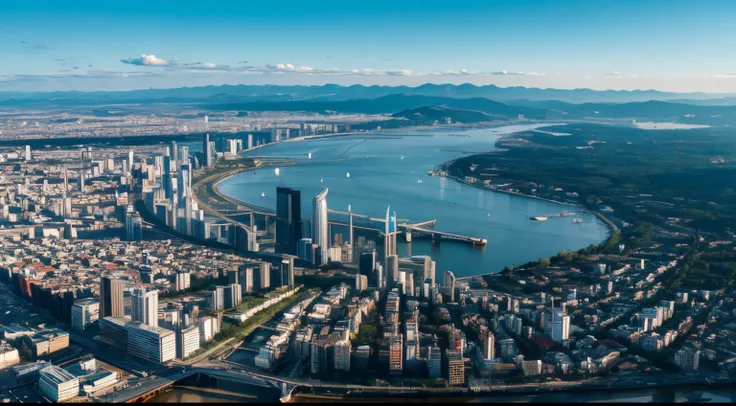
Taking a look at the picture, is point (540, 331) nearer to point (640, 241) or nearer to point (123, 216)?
point (640, 241)

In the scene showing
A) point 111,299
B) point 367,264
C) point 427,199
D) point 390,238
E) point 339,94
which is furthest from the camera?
point 339,94

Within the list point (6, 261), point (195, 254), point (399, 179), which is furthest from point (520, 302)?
point (399, 179)

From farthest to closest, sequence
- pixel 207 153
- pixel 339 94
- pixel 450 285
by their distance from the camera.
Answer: pixel 339 94 < pixel 207 153 < pixel 450 285

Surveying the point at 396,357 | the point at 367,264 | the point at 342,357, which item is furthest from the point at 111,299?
the point at 367,264

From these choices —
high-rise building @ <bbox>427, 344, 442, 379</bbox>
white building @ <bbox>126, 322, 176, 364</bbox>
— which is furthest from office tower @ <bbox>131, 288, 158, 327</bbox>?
high-rise building @ <bbox>427, 344, 442, 379</bbox>

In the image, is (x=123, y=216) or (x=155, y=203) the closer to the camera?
(x=123, y=216)

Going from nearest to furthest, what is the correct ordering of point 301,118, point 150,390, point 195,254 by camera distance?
point 150,390 < point 195,254 < point 301,118

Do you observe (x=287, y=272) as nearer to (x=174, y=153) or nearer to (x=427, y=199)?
(x=427, y=199)
